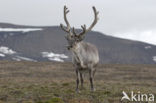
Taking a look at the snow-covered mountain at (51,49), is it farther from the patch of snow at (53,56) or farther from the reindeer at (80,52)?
the reindeer at (80,52)

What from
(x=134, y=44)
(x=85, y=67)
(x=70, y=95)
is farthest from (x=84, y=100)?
(x=134, y=44)

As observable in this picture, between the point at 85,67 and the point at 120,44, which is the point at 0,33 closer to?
the point at 120,44

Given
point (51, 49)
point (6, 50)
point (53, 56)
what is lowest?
point (53, 56)

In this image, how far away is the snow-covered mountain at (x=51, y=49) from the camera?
6250 inches

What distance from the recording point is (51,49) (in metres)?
176

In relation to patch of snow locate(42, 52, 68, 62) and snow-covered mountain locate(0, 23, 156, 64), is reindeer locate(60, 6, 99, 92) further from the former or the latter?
patch of snow locate(42, 52, 68, 62)

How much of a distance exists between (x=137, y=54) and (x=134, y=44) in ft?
65.5

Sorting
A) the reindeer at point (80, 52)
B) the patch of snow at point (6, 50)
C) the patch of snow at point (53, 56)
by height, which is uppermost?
the reindeer at point (80, 52)

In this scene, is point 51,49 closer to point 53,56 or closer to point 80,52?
point 53,56

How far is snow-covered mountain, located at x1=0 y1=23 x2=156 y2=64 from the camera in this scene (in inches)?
6250

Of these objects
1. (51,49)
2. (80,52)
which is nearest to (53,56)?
(51,49)

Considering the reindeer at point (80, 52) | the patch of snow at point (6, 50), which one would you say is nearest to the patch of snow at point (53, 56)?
the patch of snow at point (6, 50)

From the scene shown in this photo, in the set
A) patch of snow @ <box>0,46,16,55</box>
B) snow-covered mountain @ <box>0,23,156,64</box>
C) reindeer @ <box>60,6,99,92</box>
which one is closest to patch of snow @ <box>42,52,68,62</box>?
snow-covered mountain @ <box>0,23,156,64</box>

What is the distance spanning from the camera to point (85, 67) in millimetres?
21609
